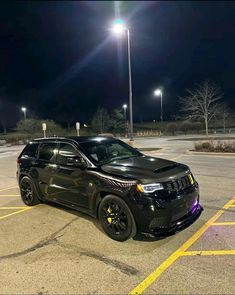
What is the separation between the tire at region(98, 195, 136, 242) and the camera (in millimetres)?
4520

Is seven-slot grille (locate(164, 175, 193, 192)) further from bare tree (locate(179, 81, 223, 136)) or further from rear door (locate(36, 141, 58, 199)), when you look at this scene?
bare tree (locate(179, 81, 223, 136))

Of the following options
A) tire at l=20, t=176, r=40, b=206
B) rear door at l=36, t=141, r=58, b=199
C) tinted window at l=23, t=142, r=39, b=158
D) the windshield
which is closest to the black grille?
the windshield

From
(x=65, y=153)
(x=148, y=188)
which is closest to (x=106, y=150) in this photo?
(x=65, y=153)

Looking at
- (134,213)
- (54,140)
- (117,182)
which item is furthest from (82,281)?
(54,140)

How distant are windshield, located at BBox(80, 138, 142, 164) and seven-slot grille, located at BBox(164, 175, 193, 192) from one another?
1396 mm

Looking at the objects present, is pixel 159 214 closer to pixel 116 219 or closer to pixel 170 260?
pixel 170 260

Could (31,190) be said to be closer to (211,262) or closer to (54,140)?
(54,140)

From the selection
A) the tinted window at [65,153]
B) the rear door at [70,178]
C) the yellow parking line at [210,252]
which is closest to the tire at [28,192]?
the rear door at [70,178]

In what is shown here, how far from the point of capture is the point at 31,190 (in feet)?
22.5

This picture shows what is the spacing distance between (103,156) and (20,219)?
229cm

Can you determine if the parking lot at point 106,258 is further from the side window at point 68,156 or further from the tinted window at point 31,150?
the tinted window at point 31,150

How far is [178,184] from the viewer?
4660 millimetres

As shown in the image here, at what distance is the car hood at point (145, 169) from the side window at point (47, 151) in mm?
1599

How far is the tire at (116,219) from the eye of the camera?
4520 mm
